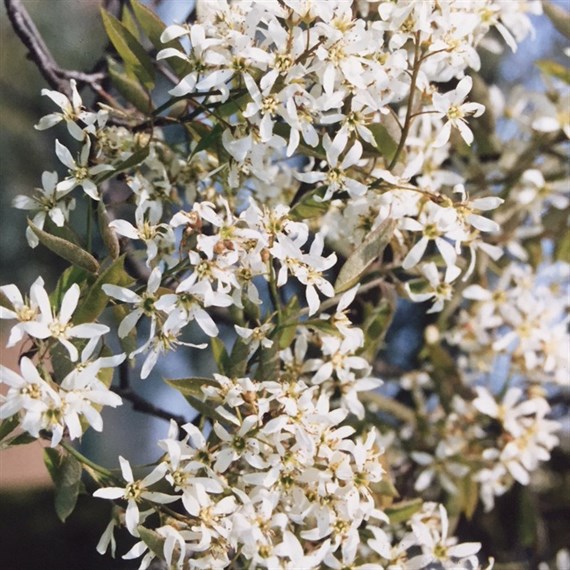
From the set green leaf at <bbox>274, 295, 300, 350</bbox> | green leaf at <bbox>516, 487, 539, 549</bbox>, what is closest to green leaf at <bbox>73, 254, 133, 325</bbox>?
green leaf at <bbox>274, 295, 300, 350</bbox>

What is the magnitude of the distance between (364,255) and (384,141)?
0.27 ft

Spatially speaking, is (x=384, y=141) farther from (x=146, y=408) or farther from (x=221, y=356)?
(x=146, y=408)

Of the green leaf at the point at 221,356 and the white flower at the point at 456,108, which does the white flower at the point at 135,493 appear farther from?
the white flower at the point at 456,108

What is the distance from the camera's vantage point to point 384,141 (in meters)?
0.58

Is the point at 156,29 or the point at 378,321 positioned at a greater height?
the point at 156,29

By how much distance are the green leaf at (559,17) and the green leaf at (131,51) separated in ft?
1.30

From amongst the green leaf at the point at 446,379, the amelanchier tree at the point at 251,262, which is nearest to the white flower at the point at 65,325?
the amelanchier tree at the point at 251,262

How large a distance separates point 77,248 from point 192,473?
147 mm

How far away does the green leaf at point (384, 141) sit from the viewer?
0.57 metres

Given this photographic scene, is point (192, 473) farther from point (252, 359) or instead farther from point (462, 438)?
point (462, 438)

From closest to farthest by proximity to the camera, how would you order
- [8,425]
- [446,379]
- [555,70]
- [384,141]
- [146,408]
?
[8,425] < [384,141] < [146,408] < [555,70] < [446,379]

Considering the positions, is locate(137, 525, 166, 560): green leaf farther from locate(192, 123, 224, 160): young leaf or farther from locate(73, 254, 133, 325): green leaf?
locate(192, 123, 224, 160): young leaf

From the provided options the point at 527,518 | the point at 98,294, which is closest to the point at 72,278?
the point at 98,294

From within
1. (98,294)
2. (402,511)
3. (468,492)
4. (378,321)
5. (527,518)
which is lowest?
(527,518)
